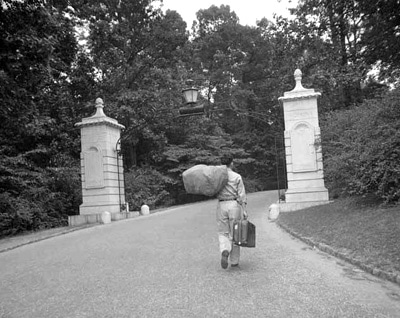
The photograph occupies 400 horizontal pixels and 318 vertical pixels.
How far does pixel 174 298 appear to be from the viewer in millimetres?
4934

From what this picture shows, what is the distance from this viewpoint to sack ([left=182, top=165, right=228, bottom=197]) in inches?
243

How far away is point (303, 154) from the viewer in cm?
1558

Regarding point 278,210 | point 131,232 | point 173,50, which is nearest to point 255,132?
point 173,50

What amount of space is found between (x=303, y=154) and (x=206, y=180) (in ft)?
33.5

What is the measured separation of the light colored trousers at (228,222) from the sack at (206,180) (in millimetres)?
317

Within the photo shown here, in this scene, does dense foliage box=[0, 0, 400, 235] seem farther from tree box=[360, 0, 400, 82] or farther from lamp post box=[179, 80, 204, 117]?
lamp post box=[179, 80, 204, 117]

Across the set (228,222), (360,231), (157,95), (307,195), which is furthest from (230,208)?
(157,95)

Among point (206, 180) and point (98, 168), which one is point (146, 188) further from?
point (206, 180)

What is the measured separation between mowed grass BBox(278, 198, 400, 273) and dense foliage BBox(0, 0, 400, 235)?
84cm

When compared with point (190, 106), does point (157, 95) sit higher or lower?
higher

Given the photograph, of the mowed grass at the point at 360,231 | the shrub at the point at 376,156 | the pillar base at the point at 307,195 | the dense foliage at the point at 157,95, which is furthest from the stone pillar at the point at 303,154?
the mowed grass at the point at 360,231

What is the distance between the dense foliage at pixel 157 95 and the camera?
10.0 m

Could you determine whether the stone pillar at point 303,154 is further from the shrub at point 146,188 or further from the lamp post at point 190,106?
the shrub at point 146,188

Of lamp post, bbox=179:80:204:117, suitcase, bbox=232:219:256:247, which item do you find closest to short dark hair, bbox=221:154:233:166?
suitcase, bbox=232:219:256:247
